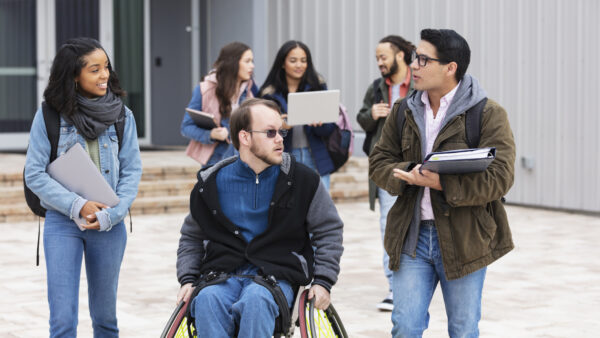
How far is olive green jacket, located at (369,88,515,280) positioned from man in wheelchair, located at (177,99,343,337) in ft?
0.86

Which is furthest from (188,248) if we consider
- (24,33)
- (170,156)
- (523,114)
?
(24,33)

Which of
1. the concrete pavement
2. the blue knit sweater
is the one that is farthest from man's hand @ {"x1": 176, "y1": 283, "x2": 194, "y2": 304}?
the concrete pavement

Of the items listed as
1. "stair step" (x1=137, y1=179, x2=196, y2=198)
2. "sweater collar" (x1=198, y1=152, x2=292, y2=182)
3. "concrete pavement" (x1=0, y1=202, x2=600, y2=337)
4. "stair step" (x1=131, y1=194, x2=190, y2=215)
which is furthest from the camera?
"stair step" (x1=137, y1=179, x2=196, y2=198)

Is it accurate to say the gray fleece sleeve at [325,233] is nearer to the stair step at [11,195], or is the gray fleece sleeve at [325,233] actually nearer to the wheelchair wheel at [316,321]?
the wheelchair wheel at [316,321]

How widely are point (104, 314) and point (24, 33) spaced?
10.7 m

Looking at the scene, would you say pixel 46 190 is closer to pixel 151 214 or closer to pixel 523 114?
pixel 151 214

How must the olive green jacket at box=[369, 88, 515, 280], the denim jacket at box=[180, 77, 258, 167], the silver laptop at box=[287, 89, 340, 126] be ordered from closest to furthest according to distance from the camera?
1. the olive green jacket at box=[369, 88, 515, 280]
2. the silver laptop at box=[287, 89, 340, 126]
3. the denim jacket at box=[180, 77, 258, 167]

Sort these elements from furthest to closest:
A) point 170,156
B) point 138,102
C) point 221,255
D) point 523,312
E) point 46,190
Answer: point 138,102 → point 170,156 → point 523,312 → point 46,190 → point 221,255

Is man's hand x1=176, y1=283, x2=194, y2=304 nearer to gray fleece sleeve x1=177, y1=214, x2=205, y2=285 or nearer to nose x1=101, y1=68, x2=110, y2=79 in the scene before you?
gray fleece sleeve x1=177, y1=214, x2=205, y2=285

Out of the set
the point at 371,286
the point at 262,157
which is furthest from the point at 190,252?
the point at 371,286

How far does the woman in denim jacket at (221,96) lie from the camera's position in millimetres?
6465

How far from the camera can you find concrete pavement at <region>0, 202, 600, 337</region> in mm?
5730

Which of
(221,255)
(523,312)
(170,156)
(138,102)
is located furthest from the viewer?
(138,102)

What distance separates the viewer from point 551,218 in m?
10.5
